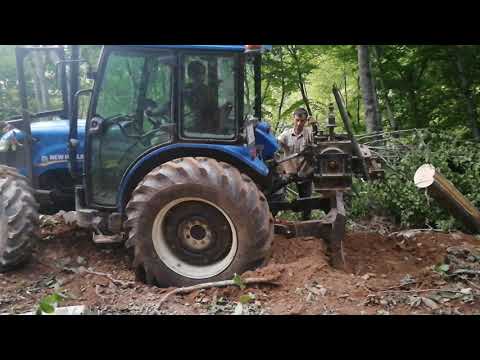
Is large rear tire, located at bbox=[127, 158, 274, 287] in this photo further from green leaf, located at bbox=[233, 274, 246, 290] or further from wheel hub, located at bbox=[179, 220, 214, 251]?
green leaf, located at bbox=[233, 274, 246, 290]

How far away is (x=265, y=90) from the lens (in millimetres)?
12039

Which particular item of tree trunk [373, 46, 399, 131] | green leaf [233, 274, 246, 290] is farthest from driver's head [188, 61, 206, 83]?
tree trunk [373, 46, 399, 131]

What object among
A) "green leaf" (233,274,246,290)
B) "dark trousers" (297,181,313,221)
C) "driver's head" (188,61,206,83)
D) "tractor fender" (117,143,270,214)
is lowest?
"green leaf" (233,274,246,290)

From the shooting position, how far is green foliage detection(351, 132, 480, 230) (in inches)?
252

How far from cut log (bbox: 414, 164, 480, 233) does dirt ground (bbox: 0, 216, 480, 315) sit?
268mm

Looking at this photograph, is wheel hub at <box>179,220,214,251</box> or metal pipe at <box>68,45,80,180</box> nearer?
wheel hub at <box>179,220,214,251</box>

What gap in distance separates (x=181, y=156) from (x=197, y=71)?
832 millimetres

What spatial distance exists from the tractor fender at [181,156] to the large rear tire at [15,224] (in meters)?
0.91

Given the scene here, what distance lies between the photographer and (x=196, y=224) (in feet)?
14.3

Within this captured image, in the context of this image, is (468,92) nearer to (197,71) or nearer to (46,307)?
(197,71)

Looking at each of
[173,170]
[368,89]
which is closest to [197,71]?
[173,170]

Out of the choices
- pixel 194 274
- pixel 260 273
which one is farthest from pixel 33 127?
pixel 260 273

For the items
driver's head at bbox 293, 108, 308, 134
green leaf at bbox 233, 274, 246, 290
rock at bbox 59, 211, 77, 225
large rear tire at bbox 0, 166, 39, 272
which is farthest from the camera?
driver's head at bbox 293, 108, 308, 134

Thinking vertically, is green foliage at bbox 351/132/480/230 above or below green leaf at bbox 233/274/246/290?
above
